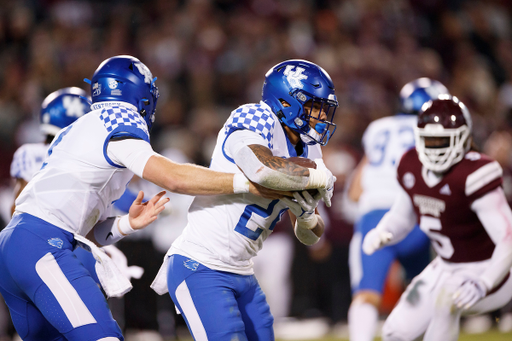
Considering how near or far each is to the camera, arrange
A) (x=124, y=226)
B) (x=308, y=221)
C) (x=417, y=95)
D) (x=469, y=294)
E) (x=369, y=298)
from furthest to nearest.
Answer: (x=417, y=95), (x=369, y=298), (x=469, y=294), (x=124, y=226), (x=308, y=221)

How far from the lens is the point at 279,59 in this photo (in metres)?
9.77

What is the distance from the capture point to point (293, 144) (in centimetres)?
312

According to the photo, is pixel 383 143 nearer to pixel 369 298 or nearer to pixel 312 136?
pixel 369 298

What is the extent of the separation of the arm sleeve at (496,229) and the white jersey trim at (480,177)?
0.23 feet

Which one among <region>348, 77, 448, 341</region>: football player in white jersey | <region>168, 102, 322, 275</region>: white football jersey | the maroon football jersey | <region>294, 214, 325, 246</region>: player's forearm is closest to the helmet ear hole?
<region>168, 102, 322, 275</region>: white football jersey

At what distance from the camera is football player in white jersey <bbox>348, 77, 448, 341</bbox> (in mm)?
4961

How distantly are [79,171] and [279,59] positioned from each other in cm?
733

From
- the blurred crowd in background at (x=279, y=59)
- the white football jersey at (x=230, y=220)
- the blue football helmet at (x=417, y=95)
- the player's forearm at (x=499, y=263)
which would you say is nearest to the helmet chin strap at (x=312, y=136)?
the white football jersey at (x=230, y=220)

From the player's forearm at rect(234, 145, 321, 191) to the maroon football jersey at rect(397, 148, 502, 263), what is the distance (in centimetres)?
144

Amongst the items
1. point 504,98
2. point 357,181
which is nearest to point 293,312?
point 357,181

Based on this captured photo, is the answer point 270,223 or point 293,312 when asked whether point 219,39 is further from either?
point 270,223

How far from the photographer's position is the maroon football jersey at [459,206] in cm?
359

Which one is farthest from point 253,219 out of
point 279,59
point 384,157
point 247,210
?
point 279,59

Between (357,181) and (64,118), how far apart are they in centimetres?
291
